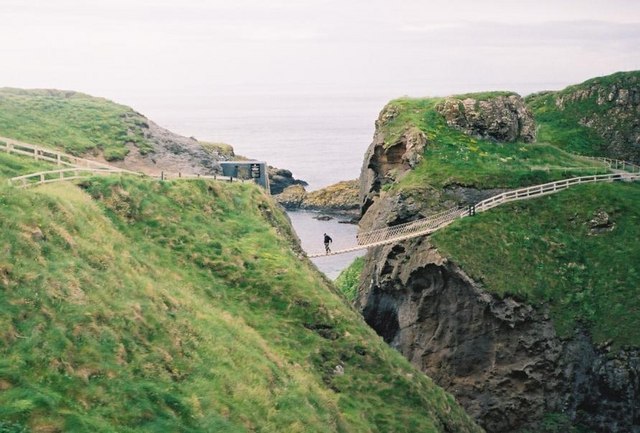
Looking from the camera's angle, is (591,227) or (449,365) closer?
(449,365)

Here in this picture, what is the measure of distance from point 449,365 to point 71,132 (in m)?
28.6

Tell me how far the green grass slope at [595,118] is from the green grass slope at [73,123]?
46.1 metres

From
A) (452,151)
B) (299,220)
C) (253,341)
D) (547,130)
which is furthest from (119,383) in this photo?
(299,220)

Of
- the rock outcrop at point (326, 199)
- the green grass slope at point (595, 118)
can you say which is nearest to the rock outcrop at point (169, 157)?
the green grass slope at point (595, 118)

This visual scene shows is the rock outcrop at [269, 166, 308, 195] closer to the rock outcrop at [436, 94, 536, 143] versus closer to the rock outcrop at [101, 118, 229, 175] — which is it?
the rock outcrop at [436, 94, 536, 143]

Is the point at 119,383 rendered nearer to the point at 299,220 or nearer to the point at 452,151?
the point at 452,151

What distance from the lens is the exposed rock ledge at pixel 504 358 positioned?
5034 centimetres

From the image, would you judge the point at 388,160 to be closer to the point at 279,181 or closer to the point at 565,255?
the point at 565,255

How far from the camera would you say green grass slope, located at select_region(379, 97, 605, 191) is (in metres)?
62.2

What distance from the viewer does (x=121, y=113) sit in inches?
2469

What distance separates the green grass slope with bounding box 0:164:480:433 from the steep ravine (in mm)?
13300

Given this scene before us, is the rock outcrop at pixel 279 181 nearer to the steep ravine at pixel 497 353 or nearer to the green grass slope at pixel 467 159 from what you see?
the green grass slope at pixel 467 159

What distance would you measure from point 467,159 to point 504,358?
18230 mm

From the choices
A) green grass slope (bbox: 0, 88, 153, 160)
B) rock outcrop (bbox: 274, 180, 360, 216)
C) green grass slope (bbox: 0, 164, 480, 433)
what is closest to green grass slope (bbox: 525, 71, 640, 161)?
rock outcrop (bbox: 274, 180, 360, 216)
